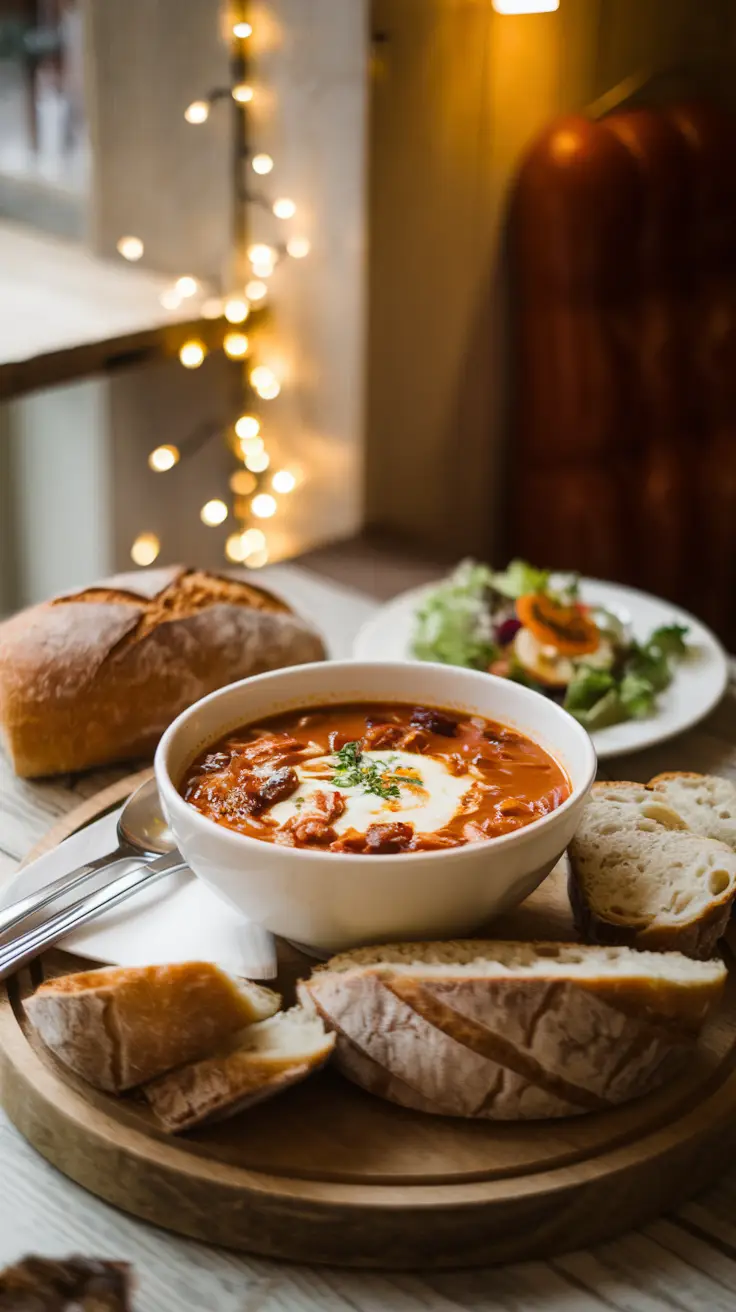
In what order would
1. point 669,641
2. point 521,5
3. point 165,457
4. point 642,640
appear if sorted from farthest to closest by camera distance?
point 165,457, point 521,5, point 642,640, point 669,641

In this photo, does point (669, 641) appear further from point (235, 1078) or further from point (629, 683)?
point (235, 1078)

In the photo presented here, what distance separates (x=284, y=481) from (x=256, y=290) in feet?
1.44

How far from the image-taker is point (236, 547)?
342 centimetres

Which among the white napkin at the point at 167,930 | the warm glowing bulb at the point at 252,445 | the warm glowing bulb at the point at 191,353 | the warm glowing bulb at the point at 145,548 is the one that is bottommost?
the warm glowing bulb at the point at 145,548

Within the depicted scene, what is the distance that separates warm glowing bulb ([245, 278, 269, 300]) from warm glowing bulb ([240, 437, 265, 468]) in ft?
1.10

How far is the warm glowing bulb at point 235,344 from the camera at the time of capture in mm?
3102

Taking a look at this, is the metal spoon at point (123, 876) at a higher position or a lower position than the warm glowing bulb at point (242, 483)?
lower

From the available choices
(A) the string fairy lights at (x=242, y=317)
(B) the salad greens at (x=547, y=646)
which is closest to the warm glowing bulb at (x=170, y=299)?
(A) the string fairy lights at (x=242, y=317)

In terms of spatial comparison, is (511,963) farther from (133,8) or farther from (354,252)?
(133,8)

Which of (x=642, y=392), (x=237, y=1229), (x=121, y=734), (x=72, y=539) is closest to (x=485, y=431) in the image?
(x=642, y=392)

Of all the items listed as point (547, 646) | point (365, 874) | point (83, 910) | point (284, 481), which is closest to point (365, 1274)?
point (365, 874)

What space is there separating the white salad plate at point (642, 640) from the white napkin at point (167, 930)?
52cm

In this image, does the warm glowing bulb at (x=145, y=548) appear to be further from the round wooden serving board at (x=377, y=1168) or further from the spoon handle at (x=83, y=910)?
the round wooden serving board at (x=377, y=1168)

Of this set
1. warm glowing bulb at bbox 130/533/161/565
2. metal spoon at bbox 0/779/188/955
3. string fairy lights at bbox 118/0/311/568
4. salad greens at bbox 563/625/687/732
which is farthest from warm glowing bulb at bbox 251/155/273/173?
metal spoon at bbox 0/779/188/955
